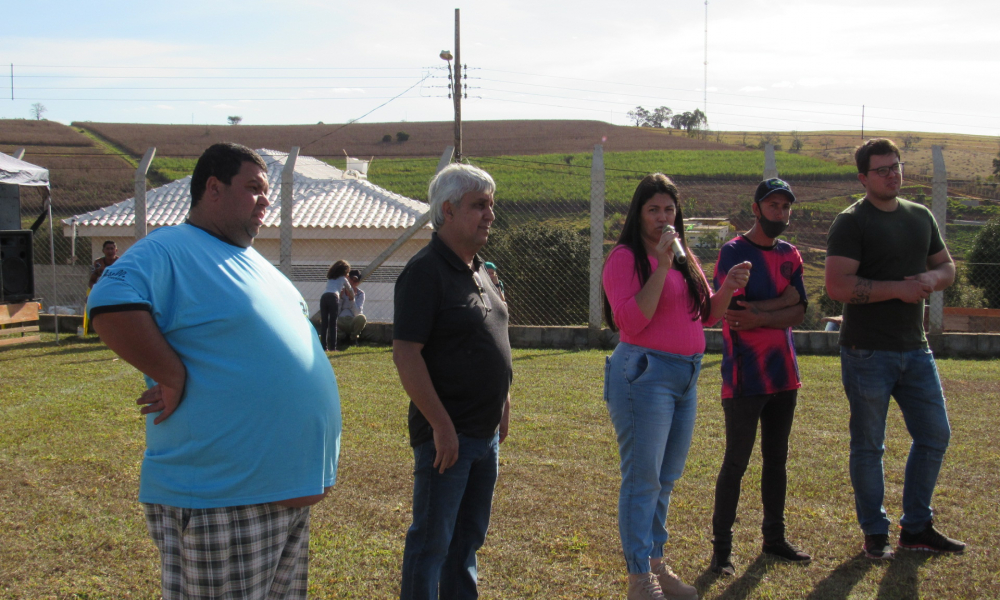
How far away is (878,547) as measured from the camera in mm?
3520

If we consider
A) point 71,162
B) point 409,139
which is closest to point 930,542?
point 409,139

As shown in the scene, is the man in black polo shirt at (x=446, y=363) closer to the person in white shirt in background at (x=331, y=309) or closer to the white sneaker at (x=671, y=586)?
the white sneaker at (x=671, y=586)

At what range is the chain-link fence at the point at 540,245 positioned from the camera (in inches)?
450

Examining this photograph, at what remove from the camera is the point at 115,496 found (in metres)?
4.32

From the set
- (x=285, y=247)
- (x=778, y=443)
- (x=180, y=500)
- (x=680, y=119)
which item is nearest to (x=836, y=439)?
(x=778, y=443)

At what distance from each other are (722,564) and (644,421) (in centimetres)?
92

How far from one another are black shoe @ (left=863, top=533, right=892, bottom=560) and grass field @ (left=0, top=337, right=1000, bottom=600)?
60mm

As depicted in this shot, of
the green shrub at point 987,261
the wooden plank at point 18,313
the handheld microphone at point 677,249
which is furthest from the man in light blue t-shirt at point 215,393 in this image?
the green shrub at point 987,261

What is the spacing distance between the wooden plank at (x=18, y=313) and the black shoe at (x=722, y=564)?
11.9 meters

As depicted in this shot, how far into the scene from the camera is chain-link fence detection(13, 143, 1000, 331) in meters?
11.4

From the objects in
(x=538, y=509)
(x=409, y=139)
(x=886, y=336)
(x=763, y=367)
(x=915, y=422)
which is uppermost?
(x=409, y=139)

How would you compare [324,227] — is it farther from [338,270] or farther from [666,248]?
[666,248]

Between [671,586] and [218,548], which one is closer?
[218,548]

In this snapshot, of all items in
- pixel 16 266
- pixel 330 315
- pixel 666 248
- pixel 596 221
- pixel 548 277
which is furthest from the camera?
pixel 548 277
